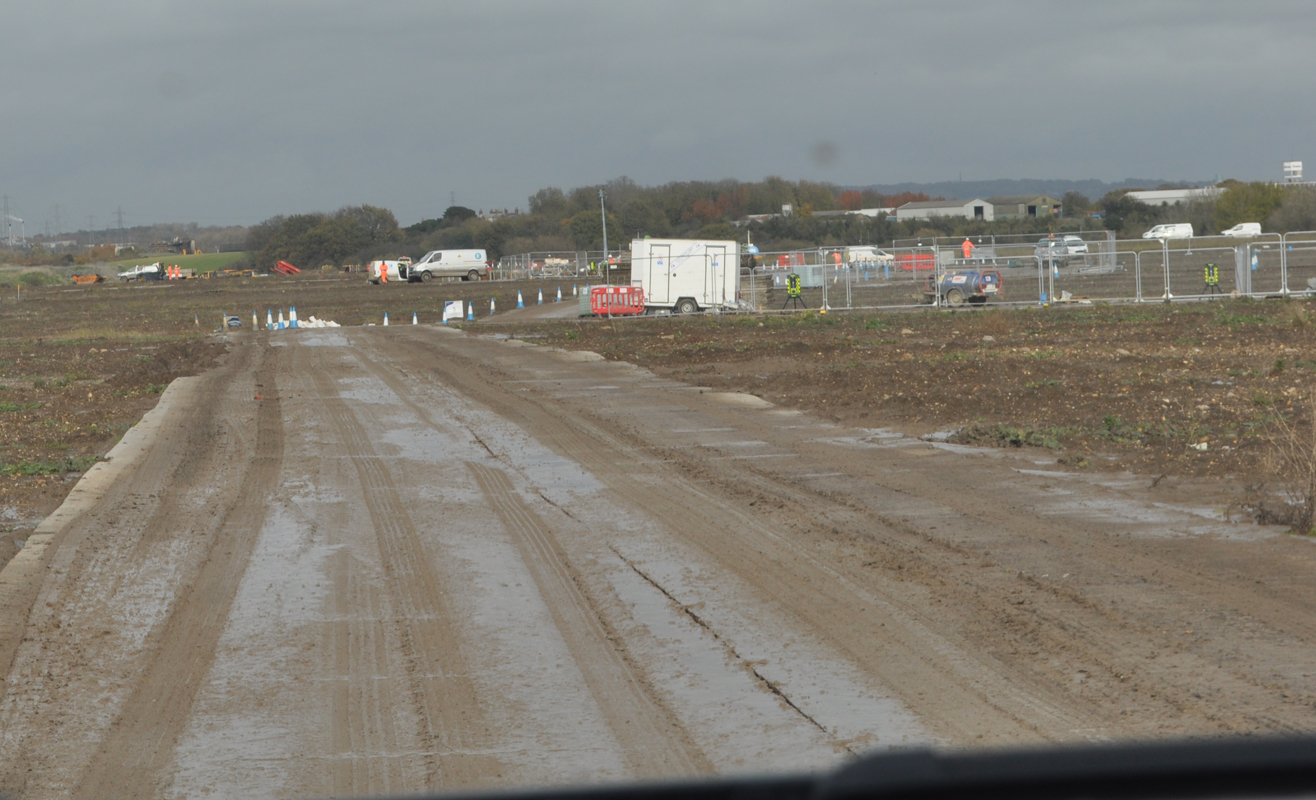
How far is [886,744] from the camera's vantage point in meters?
5.12

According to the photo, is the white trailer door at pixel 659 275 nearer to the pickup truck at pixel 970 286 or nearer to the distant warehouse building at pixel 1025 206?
the pickup truck at pixel 970 286

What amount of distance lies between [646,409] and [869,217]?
316ft

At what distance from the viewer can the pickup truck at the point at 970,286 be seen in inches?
1578

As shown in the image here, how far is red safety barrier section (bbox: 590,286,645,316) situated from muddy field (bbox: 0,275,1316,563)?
63.2 inches

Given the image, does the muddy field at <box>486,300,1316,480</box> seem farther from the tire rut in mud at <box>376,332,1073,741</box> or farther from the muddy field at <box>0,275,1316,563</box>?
the tire rut in mud at <box>376,332,1073,741</box>

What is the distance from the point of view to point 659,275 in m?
40.5

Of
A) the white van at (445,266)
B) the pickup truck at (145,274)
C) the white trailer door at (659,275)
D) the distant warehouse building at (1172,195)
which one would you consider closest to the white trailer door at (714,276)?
the white trailer door at (659,275)

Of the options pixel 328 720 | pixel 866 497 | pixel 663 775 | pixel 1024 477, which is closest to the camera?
pixel 663 775

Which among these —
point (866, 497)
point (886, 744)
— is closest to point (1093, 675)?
point (886, 744)

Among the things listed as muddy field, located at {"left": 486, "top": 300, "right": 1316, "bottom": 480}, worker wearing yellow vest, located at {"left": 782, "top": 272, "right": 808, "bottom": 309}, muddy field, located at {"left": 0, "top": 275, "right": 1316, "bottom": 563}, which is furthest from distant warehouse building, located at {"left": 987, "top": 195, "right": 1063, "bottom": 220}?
muddy field, located at {"left": 486, "top": 300, "right": 1316, "bottom": 480}

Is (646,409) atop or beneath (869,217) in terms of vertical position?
beneath

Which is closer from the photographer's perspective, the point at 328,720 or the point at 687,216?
the point at 328,720

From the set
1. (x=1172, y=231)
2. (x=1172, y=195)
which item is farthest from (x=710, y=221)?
(x=1172, y=231)

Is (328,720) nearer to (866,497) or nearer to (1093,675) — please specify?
(1093,675)
